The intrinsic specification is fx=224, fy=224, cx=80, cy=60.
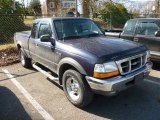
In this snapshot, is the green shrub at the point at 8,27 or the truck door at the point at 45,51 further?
the green shrub at the point at 8,27

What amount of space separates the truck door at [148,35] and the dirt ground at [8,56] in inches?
201

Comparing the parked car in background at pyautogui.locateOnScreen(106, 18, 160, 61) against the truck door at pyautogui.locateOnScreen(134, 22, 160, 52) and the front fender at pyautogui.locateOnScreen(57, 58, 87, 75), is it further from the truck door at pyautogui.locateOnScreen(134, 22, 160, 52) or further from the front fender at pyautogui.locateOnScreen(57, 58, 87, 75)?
the front fender at pyautogui.locateOnScreen(57, 58, 87, 75)

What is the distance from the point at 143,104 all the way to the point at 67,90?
1725 mm

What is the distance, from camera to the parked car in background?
23.6ft

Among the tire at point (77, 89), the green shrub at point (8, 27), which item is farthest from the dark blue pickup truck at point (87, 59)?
the green shrub at point (8, 27)

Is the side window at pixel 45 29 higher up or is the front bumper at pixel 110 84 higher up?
the side window at pixel 45 29

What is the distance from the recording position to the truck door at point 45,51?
5570mm

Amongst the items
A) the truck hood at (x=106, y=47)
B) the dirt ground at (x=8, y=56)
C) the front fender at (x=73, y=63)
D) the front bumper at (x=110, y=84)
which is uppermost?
the truck hood at (x=106, y=47)

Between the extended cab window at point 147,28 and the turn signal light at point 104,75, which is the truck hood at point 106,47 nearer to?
the turn signal light at point 104,75

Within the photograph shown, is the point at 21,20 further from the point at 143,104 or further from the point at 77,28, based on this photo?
the point at 143,104

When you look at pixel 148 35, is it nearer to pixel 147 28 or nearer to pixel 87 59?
pixel 147 28

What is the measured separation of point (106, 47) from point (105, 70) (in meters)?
0.64

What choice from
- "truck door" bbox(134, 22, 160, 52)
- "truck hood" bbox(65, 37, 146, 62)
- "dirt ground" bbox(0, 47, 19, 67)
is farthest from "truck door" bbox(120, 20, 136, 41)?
"dirt ground" bbox(0, 47, 19, 67)

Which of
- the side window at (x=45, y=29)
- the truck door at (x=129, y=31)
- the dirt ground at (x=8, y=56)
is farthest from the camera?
the dirt ground at (x=8, y=56)
